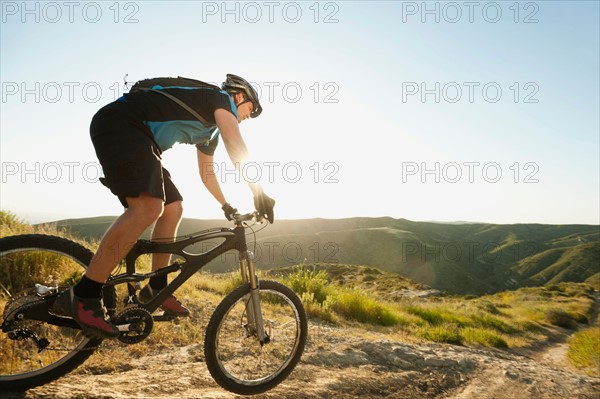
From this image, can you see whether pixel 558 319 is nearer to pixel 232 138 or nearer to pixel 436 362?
pixel 436 362

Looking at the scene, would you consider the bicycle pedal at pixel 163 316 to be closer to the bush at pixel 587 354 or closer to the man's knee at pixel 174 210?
the man's knee at pixel 174 210

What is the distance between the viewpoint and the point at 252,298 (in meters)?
3.62

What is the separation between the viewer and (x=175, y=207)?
3.63 metres

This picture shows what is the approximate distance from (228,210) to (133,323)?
122 cm

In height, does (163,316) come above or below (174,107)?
below

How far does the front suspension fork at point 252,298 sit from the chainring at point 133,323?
85cm

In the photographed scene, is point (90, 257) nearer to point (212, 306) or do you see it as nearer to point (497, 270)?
point (212, 306)

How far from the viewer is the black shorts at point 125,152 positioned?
2979mm

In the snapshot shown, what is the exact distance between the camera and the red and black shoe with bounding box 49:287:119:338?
2.99 metres

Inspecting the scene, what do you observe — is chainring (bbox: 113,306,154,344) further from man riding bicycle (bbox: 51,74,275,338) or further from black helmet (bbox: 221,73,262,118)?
black helmet (bbox: 221,73,262,118)

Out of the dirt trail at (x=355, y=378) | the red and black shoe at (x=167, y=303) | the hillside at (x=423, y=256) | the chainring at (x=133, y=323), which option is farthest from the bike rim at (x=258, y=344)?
the hillside at (x=423, y=256)

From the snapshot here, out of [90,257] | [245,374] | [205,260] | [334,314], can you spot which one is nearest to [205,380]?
[245,374]

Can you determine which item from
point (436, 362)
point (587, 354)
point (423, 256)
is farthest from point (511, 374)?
point (423, 256)

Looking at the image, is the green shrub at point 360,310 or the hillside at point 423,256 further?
the hillside at point 423,256
